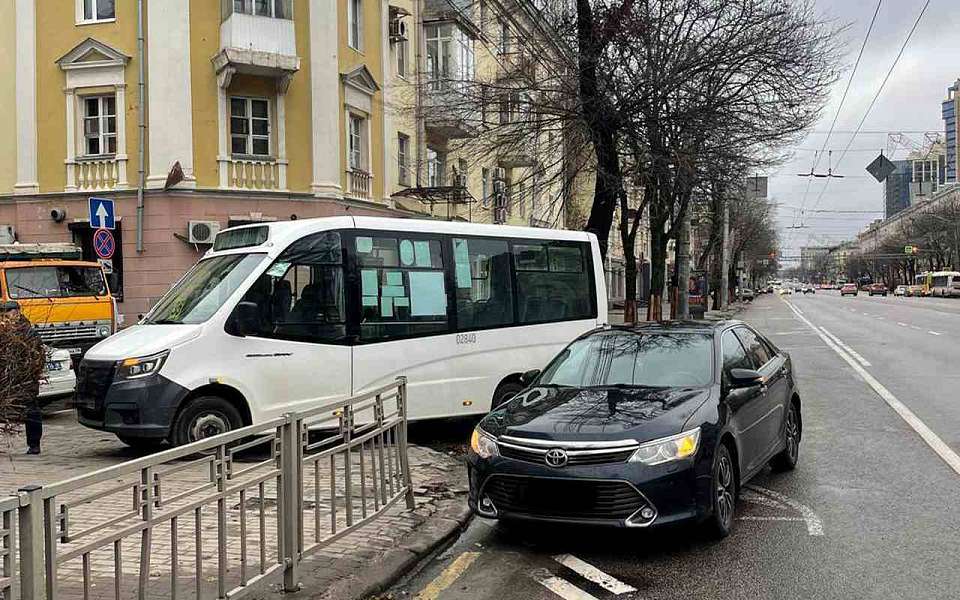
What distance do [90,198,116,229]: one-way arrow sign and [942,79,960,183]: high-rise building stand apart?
45506mm

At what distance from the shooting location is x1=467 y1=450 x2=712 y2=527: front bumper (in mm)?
5363

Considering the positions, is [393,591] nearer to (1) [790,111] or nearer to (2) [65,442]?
(2) [65,442]

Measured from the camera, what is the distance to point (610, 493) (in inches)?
212

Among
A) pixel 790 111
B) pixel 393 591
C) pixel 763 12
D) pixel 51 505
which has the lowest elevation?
pixel 393 591

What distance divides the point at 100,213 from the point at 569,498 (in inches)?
520

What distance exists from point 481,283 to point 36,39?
16854mm

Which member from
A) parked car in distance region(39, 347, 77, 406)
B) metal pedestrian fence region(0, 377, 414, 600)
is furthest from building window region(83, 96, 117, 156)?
metal pedestrian fence region(0, 377, 414, 600)

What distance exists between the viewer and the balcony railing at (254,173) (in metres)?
21.0

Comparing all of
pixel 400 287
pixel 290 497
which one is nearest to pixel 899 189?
pixel 400 287

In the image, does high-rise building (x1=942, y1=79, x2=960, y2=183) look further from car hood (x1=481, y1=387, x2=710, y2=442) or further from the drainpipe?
car hood (x1=481, y1=387, x2=710, y2=442)

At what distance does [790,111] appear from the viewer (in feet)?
58.6

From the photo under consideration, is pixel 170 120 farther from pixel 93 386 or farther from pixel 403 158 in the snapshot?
pixel 93 386

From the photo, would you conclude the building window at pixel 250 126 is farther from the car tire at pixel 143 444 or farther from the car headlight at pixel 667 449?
the car headlight at pixel 667 449

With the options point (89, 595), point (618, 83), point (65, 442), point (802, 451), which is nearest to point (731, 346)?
point (802, 451)
